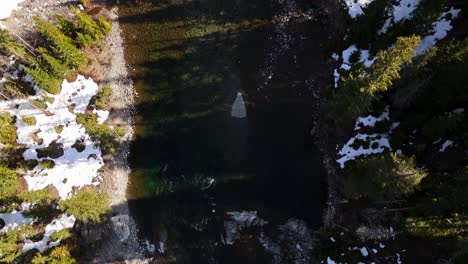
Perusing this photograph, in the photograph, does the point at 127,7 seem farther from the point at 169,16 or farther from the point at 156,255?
the point at 156,255

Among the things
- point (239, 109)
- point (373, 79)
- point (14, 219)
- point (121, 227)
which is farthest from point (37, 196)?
point (373, 79)

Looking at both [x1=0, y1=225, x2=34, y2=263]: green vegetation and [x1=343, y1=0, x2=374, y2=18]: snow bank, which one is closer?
[x1=0, y1=225, x2=34, y2=263]: green vegetation

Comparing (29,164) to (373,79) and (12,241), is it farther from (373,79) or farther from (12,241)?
(373,79)

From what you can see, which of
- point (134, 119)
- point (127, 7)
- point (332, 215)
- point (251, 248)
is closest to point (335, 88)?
point (332, 215)

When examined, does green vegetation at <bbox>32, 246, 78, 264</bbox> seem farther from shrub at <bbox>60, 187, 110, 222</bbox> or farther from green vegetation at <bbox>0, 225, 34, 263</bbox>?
shrub at <bbox>60, 187, 110, 222</bbox>

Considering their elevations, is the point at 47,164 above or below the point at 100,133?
below

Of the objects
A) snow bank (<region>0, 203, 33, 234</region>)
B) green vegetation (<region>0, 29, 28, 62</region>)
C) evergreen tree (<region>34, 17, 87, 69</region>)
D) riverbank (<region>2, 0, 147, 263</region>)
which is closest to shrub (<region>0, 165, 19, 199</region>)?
snow bank (<region>0, 203, 33, 234</region>)
